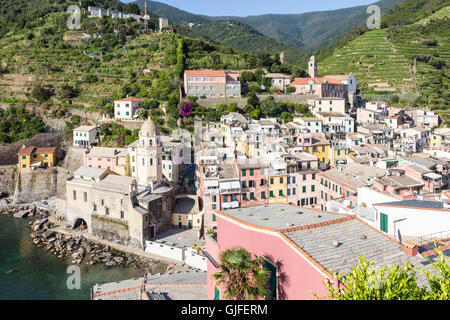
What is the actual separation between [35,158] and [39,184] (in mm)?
2991

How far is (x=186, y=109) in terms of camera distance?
125 ft

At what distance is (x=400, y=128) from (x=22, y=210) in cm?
3537

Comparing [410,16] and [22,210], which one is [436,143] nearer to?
[22,210]

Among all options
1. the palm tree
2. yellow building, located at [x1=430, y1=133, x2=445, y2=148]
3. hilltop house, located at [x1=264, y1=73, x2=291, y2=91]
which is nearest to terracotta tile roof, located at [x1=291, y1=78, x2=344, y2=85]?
hilltop house, located at [x1=264, y1=73, x2=291, y2=91]

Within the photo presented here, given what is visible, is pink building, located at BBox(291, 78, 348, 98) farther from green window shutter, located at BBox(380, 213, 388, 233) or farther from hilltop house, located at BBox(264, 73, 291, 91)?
green window shutter, located at BBox(380, 213, 388, 233)

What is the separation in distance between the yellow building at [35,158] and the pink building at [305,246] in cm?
3150

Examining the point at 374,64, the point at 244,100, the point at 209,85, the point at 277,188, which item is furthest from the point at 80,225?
the point at 374,64

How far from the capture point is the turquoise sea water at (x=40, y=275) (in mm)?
19594

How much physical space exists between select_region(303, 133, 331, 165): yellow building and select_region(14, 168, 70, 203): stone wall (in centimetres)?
2211

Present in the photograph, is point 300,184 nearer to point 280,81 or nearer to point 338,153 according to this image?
point 338,153

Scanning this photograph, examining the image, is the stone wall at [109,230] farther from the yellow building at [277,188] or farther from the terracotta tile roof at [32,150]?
the terracotta tile roof at [32,150]

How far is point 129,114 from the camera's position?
130 ft

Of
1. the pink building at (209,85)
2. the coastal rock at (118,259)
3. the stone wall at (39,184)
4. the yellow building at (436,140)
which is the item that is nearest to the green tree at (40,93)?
the stone wall at (39,184)
